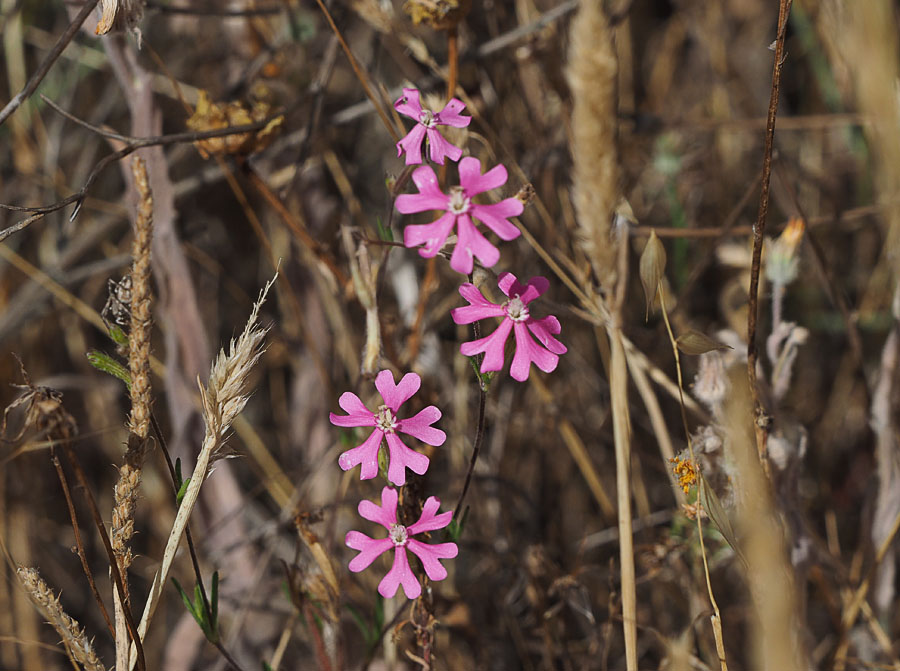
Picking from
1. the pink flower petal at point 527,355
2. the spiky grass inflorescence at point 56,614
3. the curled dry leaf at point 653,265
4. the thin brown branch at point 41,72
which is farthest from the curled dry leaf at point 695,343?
the thin brown branch at point 41,72

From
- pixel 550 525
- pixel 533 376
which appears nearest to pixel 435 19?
pixel 533 376

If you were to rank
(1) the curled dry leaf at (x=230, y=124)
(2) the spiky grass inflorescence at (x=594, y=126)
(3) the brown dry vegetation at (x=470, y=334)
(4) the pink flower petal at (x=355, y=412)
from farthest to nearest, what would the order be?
1. (1) the curled dry leaf at (x=230, y=124)
2. (3) the brown dry vegetation at (x=470, y=334)
3. (4) the pink flower petal at (x=355, y=412)
4. (2) the spiky grass inflorescence at (x=594, y=126)

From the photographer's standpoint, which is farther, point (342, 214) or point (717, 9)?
point (717, 9)

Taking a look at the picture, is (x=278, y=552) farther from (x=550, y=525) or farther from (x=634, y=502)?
(x=634, y=502)

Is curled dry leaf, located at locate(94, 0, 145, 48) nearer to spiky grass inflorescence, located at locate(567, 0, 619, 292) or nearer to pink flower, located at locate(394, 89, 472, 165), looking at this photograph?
pink flower, located at locate(394, 89, 472, 165)

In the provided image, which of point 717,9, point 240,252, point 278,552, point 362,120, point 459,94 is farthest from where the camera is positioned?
point 240,252

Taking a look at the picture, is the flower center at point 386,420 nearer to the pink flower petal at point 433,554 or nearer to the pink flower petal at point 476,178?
the pink flower petal at point 433,554

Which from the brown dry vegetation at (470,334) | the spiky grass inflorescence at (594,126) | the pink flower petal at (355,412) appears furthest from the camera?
the brown dry vegetation at (470,334)
